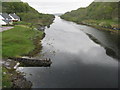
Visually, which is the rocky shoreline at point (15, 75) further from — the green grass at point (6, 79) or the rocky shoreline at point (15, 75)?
the green grass at point (6, 79)

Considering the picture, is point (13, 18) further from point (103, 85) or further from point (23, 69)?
point (103, 85)

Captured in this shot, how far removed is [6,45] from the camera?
45.6 meters

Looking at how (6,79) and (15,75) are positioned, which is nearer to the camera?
(6,79)

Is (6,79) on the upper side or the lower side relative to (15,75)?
upper

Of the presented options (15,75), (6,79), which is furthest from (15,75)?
(6,79)

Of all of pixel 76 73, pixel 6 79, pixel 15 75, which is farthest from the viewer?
pixel 76 73

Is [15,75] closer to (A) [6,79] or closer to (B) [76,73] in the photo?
(A) [6,79]

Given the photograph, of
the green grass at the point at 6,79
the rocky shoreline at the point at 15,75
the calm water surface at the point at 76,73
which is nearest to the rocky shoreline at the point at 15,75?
the rocky shoreline at the point at 15,75

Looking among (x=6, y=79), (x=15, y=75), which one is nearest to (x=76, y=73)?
(x=15, y=75)

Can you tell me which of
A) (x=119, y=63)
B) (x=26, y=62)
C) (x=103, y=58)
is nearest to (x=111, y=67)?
(x=119, y=63)

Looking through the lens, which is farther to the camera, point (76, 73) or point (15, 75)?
point (76, 73)

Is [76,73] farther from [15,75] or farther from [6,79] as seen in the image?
[6,79]

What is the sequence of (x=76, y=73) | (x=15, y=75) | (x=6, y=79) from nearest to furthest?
(x=6, y=79), (x=15, y=75), (x=76, y=73)

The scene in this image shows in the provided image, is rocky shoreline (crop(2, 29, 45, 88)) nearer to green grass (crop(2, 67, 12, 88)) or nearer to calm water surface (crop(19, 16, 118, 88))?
green grass (crop(2, 67, 12, 88))
